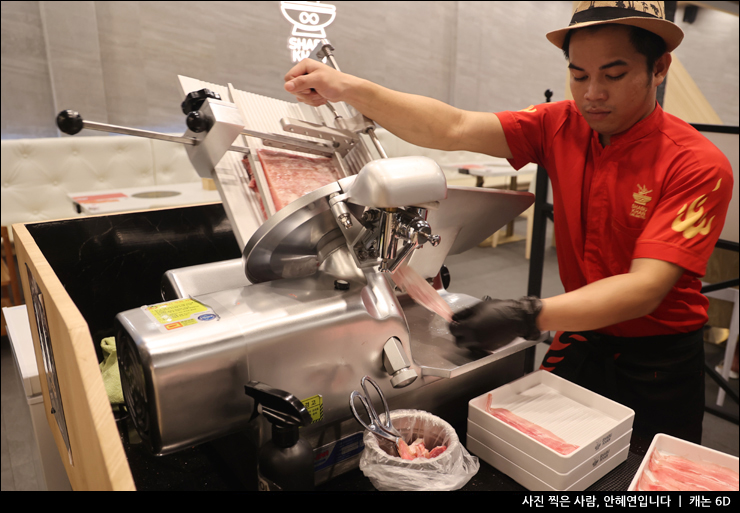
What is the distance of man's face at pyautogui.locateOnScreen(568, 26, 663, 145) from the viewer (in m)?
1.06

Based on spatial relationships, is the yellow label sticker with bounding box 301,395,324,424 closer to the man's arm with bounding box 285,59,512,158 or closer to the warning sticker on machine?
the warning sticker on machine

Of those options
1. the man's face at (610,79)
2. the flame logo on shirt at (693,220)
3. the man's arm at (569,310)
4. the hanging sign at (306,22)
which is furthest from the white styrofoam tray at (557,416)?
the hanging sign at (306,22)

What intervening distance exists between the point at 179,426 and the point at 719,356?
3.61 metres

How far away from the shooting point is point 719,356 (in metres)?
3.27

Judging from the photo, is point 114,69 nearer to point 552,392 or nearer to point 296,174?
point 296,174

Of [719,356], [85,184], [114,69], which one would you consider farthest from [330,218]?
[114,69]

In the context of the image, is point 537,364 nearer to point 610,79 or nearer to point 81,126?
point 610,79

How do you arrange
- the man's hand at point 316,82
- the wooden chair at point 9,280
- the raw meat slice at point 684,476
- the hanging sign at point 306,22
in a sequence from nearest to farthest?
the raw meat slice at point 684,476
the man's hand at point 316,82
the wooden chair at point 9,280
the hanging sign at point 306,22

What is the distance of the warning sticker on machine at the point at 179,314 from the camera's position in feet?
2.52

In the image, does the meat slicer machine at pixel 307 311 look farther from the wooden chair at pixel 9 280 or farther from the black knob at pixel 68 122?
the wooden chair at pixel 9 280

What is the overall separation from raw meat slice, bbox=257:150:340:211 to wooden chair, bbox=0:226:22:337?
223 centimetres

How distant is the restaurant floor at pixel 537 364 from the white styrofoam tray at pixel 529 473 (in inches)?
75.7

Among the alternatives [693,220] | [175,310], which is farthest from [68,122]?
[693,220]

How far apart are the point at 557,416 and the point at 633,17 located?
774mm
